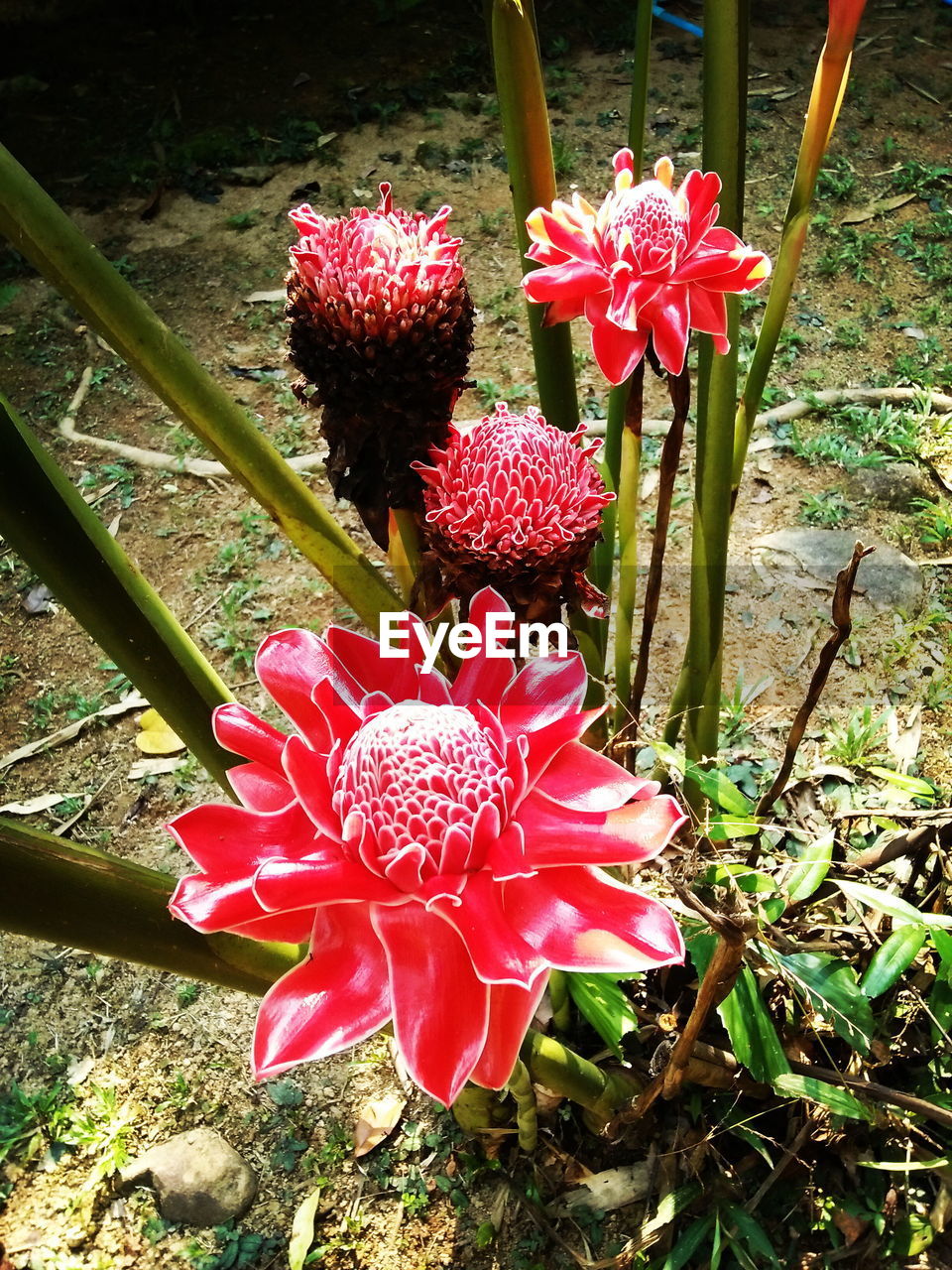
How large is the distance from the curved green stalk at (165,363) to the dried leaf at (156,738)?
1127 millimetres

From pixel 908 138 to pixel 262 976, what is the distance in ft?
11.9

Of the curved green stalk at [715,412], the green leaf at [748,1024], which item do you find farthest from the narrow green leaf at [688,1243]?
the curved green stalk at [715,412]

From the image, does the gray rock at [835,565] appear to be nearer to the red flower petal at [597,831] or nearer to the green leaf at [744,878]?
the green leaf at [744,878]

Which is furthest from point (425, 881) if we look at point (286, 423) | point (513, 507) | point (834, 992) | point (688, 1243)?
point (286, 423)

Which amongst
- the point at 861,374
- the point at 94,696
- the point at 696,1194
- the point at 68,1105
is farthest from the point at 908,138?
the point at 68,1105

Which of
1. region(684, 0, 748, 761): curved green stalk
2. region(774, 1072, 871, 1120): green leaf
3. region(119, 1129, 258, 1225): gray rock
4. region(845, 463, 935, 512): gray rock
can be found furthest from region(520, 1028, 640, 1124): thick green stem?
region(845, 463, 935, 512): gray rock

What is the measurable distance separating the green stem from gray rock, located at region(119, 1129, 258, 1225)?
0.73 m

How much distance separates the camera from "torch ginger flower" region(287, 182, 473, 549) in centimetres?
69

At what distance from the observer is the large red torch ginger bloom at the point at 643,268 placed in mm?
735

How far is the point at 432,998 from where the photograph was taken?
45cm

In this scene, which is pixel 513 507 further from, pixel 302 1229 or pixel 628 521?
pixel 302 1229

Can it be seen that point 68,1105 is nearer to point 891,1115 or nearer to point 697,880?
point 697,880

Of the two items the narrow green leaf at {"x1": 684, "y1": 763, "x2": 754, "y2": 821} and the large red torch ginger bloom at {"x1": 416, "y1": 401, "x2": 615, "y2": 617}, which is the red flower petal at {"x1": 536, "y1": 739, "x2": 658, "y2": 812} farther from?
the narrow green leaf at {"x1": 684, "y1": 763, "x2": 754, "y2": 821}

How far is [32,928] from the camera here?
0.51 meters
